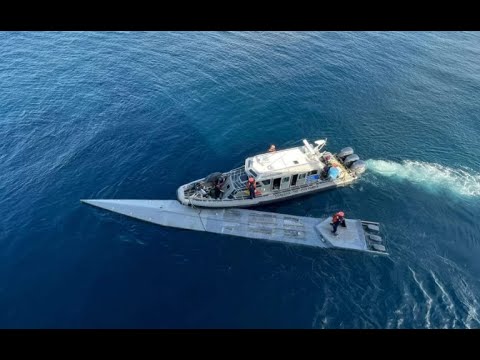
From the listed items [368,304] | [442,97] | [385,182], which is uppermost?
[442,97]

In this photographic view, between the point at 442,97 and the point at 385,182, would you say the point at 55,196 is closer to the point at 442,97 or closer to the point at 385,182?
the point at 385,182

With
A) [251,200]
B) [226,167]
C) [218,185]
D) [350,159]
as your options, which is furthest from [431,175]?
[218,185]

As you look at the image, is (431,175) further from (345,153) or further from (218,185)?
(218,185)

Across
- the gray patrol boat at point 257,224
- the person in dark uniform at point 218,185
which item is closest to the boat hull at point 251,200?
the gray patrol boat at point 257,224

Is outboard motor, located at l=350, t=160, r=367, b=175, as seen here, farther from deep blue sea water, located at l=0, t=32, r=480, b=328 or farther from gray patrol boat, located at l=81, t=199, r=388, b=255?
gray patrol boat, located at l=81, t=199, r=388, b=255

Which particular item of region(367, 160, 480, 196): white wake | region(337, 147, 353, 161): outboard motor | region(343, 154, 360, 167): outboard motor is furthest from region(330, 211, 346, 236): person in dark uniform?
region(367, 160, 480, 196): white wake

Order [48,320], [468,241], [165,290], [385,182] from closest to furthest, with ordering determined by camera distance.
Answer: [48,320] < [165,290] < [468,241] < [385,182]

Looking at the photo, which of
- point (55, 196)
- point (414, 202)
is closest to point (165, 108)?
point (55, 196)
